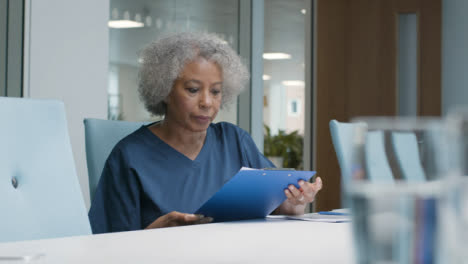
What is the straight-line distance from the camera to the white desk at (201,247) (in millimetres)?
704

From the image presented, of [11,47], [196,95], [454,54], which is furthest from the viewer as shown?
[454,54]

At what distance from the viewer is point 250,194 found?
1176mm

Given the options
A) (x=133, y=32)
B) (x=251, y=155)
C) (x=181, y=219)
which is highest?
(x=133, y=32)

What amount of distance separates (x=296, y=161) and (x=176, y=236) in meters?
5.92

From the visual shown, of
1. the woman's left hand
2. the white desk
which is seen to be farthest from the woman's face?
the white desk

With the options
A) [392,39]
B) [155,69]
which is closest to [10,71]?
[155,69]

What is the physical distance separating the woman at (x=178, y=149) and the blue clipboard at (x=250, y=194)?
1.4 inches

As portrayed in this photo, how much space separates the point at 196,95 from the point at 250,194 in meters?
0.58

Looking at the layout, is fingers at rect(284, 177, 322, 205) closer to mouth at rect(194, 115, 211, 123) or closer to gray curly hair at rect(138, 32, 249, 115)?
mouth at rect(194, 115, 211, 123)

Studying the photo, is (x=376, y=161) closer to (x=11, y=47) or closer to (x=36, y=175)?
(x=36, y=175)

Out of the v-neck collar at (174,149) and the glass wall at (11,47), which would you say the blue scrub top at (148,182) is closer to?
the v-neck collar at (174,149)

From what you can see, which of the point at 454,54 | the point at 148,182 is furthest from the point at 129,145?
the point at 454,54

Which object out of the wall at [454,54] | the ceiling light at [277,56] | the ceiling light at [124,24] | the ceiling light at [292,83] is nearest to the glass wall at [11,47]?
the ceiling light at [124,24]

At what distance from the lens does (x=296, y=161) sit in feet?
22.2
